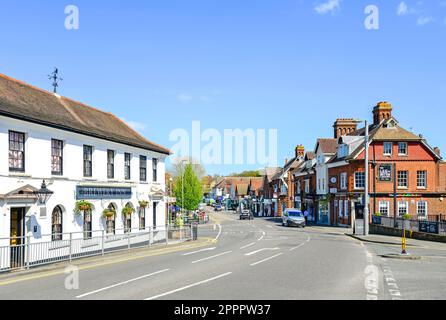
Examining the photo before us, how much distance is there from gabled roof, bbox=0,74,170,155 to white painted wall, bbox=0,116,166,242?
15.6 inches

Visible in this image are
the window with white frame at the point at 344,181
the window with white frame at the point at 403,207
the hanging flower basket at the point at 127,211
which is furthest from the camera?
the window with white frame at the point at 344,181

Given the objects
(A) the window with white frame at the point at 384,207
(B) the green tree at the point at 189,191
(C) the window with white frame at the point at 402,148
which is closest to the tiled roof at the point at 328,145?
(C) the window with white frame at the point at 402,148

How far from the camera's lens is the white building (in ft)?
64.8

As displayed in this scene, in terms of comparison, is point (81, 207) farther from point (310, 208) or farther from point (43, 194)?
point (310, 208)

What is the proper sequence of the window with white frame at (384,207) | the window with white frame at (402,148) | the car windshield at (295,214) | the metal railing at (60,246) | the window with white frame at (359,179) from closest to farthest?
the metal railing at (60,246), the window with white frame at (384,207), the window with white frame at (402,148), the window with white frame at (359,179), the car windshield at (295,214)

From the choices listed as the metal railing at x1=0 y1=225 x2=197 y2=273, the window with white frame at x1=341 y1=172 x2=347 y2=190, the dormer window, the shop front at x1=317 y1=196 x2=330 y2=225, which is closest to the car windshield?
the window with white frame at x1=341 y1=172 x2=347 y2=190

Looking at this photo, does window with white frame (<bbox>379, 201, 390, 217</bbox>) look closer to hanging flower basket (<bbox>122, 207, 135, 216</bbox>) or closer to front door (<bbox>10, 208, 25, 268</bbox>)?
hanging flower basket (<bbox>122, 207, 135, 216</bbox>)

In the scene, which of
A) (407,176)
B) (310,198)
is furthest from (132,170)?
(310,198)

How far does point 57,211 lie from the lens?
2309cm

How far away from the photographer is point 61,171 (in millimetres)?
23344

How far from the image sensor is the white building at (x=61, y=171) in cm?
1977

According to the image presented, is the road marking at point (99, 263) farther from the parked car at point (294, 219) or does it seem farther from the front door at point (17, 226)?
the parked car at point (294, 219)

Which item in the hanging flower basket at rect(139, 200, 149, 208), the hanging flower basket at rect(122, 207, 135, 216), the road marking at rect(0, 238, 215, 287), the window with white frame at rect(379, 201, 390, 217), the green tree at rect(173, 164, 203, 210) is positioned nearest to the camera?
the road marking at rect(0, 238, 215, 287)

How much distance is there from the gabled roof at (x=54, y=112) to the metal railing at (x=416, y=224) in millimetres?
19017
